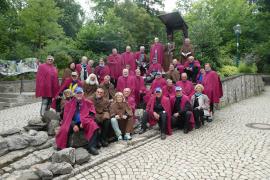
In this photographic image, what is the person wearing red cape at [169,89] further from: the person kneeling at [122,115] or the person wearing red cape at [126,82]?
the person kneeling at [122,115]

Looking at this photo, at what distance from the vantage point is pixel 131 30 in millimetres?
25594

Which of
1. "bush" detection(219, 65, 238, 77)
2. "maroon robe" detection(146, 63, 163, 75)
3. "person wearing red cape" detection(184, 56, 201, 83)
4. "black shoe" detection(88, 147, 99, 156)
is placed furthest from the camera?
"bush" detection(219, 65, 238, 77)

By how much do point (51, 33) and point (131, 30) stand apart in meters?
6.39

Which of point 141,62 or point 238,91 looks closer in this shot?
point 141,62

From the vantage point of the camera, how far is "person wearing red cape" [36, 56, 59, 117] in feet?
32.8

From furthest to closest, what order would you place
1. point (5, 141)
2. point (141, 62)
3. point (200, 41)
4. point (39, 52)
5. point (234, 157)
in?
point (39, 52) < point (200, 41) < point (141, 62) < point (5, 141) < point (234, 157)

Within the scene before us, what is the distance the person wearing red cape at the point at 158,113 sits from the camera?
911cm

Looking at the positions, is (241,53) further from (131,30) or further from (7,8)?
(7,8)

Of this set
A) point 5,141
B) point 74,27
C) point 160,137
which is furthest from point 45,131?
point 74,27

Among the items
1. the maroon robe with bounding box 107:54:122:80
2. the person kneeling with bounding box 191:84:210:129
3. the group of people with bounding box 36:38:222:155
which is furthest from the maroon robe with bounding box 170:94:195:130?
the maroon robe with bounding box 107:54:122:80

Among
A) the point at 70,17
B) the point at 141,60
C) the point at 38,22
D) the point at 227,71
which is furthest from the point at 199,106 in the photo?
the point at 70,17

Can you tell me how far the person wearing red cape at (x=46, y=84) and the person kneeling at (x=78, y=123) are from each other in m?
2.41

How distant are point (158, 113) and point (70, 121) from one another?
2806 millimetres

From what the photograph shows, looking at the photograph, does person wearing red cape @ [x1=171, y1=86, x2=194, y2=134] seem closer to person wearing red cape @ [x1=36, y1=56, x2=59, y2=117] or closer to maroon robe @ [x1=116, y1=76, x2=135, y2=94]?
maroon robe @ [x1=116, y1=76, x2=135, y2=94]
